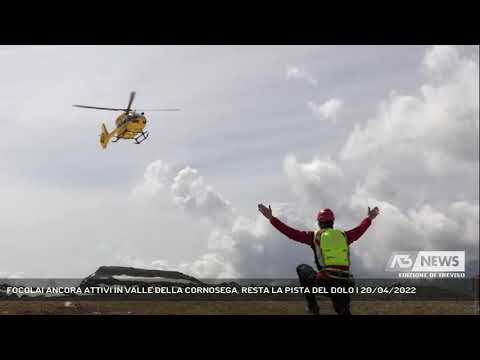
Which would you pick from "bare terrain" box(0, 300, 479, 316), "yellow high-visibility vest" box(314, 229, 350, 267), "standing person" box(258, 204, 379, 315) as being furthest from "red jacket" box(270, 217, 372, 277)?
"bare terrain" box(0, 300, 479, 316)

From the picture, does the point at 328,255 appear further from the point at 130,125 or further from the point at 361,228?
the point at 130,125

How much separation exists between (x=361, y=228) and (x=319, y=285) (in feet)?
5.38

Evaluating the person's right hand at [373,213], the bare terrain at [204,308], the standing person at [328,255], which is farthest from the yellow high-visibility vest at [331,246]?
the bare terrain at [204,308]

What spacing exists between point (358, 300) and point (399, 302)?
1.42 m

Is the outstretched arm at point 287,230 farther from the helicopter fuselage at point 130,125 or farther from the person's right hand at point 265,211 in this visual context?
the helicopter fuselage at point 130,125

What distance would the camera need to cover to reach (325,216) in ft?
39.6

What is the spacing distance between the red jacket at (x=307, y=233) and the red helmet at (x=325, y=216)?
37 cm

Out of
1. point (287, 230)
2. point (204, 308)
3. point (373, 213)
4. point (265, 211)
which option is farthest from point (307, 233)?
point (204, 308)

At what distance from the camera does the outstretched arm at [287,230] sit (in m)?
11.7

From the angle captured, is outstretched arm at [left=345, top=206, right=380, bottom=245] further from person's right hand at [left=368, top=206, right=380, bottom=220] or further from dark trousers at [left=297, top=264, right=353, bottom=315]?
dark trousers at [left=297, top=264, right=353, bottom=315]
